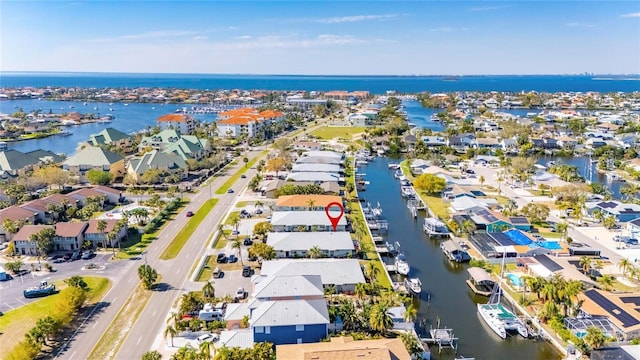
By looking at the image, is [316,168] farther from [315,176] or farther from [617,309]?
[617,309]

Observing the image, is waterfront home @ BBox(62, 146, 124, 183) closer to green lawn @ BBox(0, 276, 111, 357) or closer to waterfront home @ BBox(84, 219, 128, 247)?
waterfront home @ BBox(84, 219, 128, 247)

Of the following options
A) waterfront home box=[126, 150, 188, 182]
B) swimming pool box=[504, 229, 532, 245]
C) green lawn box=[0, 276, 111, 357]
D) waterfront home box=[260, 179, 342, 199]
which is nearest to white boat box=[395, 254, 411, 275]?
swimming pool box=[504, 229, 532, 245]

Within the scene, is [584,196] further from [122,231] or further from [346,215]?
[122,231]

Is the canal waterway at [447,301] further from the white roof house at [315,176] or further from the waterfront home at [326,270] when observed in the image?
the white roof house at [315,176]

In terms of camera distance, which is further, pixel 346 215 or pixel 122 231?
pixel 346 215

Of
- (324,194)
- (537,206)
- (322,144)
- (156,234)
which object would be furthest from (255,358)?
(322,144)

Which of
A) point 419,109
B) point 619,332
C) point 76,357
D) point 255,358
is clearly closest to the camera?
point 255,358

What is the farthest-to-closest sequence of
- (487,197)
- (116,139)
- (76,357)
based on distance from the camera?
1. (116,139)
2. (487,197)
3. (76,357)
